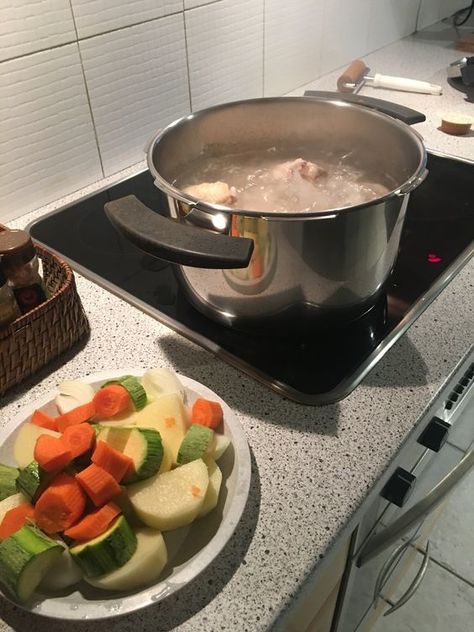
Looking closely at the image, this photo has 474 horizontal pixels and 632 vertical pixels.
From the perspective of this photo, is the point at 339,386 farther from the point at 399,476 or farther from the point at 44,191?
the point at 44,191

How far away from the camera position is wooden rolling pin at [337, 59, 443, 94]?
132 centimetres

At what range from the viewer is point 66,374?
0.64 meters

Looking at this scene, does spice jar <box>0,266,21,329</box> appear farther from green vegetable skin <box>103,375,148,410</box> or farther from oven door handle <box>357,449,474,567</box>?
oven door handle <box>357,449,474,567</box>

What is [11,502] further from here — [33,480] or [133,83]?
[133,83]

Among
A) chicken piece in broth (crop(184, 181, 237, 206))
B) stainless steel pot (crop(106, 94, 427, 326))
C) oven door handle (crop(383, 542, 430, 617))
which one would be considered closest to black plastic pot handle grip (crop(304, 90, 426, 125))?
stainless steel pot (crop(106, 94, 427, 326))

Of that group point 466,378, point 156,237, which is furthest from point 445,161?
point 156,237

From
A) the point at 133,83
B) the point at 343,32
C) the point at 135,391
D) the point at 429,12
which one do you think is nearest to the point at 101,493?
the point at 135,391

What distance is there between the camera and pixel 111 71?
93 cm

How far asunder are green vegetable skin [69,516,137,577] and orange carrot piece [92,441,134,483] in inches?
1.5

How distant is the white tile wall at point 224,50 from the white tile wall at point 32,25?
10.1 inches

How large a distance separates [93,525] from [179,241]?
0.26 metres

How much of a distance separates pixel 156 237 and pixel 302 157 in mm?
421

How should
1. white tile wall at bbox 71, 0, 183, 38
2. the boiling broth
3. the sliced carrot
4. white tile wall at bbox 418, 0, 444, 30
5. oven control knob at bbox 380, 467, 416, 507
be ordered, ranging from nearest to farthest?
the sliced carrot → oven control knob at bbox 380, 467, 416, 507 → the boiling broth → white tile wall at bbox 71, 0, 183, 38 → white tile wall at bbox 418, 0, 444, 30

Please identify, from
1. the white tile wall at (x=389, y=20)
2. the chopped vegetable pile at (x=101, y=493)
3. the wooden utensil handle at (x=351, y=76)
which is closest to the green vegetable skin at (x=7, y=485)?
the chopped vegetable pile at (x=101, y=493)
